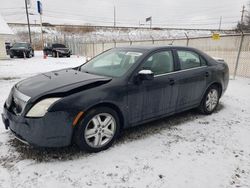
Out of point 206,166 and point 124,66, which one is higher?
point 124,66

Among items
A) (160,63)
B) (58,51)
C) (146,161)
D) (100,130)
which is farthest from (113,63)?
(58,51)

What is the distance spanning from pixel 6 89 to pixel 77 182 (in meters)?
5.29

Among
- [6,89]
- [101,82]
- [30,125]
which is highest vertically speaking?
[101,82]

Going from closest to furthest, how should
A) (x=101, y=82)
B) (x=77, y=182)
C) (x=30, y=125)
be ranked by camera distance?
(x=77, y=182) → (x=30, y=125) → (x=101, y=82)

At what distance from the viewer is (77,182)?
2.19 m

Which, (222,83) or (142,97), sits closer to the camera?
(142,97)

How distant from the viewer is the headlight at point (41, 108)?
234 cm

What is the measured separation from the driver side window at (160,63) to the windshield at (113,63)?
22cm

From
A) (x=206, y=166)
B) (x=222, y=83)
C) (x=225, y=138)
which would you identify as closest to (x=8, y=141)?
(x=206, y=166)

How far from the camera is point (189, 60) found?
382 centimetres

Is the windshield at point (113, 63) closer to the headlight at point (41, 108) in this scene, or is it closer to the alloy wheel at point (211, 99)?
the headlight at point (41, 108)

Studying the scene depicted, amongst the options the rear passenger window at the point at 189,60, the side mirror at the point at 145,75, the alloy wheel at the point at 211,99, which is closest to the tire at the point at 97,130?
the side mirror at the point at 145,75

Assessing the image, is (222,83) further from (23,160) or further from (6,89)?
(6,89)

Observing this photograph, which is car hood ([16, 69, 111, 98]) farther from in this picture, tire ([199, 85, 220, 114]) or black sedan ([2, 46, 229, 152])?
tire ([199, 85, 220, 114])
